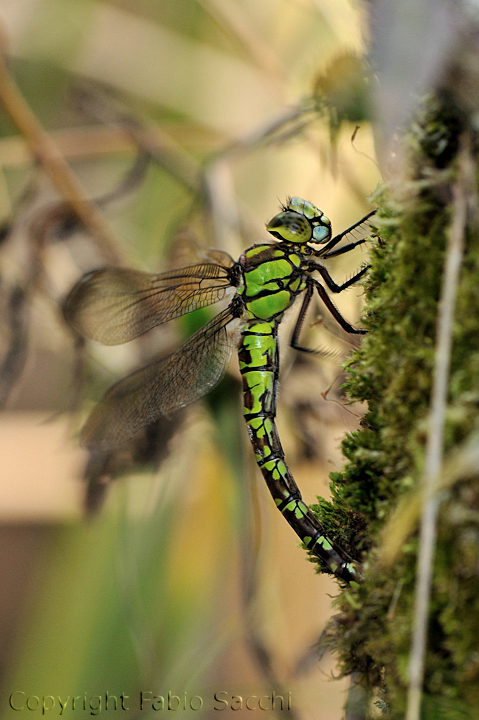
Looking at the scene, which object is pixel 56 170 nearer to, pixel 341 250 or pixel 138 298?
pixel 138 298

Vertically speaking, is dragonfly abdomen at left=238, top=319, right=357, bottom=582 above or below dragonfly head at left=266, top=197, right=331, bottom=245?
below

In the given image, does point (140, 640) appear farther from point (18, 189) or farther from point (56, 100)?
point (56, 100)

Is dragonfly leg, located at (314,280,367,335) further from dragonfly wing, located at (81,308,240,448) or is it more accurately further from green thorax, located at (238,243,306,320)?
dragonfly wing, located at (81,308,240,448)

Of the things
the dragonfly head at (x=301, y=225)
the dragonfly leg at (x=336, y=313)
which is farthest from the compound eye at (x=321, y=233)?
the dragonfly leg at (x=336, y=313)

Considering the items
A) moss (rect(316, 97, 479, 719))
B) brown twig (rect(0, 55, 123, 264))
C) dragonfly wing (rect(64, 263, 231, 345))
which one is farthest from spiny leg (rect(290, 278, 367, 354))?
brown twig (rect(0, 55, 123, 264))

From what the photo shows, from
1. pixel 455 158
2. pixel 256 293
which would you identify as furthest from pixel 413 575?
pixel 256 293

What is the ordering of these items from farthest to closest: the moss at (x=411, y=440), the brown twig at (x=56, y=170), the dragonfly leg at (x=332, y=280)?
1. the brown twig at (x=56, y=170)
2. the dragonfly leg at (x=332, y=280)
3. the moss at (x=411, y=440)
